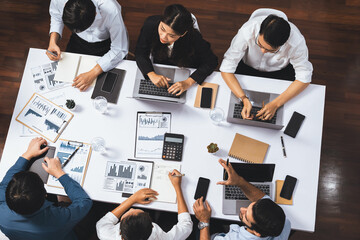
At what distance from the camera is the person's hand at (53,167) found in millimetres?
1901

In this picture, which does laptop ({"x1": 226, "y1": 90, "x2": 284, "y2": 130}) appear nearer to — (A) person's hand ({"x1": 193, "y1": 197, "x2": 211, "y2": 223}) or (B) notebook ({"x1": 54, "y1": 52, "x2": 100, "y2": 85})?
(A) person's hand ({"x1": 193, "y1": 197, "x2": 211, "y2": 223})

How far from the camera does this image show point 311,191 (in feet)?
6.18

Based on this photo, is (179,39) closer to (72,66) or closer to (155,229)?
(72,66)

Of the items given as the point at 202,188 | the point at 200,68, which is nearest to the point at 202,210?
the point at 202,188

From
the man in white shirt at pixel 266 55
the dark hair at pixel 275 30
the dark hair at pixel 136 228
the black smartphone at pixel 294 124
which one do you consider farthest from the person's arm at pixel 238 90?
the dark hair at pixel 136 228

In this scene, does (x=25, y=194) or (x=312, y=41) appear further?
(x=312, y=41)

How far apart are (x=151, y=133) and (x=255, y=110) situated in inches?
28.5

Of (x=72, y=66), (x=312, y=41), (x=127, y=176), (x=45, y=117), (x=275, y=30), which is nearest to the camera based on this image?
(x=275, y=30)

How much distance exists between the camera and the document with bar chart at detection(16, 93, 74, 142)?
2.02m

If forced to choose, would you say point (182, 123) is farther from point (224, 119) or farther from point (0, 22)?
point (0, 22)

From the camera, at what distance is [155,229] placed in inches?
69.2

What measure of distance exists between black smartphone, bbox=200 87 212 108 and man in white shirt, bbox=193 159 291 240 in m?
0.40

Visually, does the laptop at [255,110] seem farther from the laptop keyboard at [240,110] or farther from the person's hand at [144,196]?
the person's hand at [144,196]

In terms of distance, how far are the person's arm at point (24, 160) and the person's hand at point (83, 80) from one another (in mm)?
440
